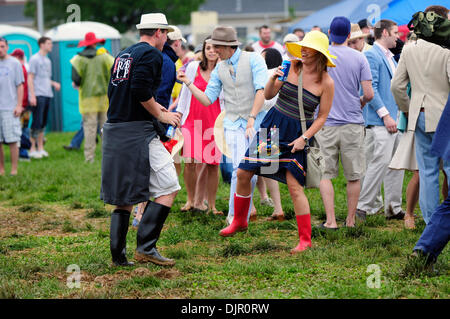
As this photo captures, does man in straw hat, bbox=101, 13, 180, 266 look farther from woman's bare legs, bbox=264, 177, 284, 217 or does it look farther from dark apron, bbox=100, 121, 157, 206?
woman's bare legs, bbox=264, 177, 284, 217

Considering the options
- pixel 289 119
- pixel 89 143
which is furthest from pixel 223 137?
pixel 89 143

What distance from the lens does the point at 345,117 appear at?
282 inches

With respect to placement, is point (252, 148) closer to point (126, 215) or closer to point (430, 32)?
point (126, 215)

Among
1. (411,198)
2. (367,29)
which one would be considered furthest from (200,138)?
(367,29)

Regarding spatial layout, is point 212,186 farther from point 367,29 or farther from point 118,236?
point 367,29

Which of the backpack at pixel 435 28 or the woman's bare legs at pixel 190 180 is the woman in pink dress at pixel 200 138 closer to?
the woman's bare legs at pixel 190 180

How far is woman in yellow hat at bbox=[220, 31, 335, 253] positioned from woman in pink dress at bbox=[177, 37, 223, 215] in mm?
1983

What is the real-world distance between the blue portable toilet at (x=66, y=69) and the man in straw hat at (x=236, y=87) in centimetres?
1362

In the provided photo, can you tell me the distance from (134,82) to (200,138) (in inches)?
124

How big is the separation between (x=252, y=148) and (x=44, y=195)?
4.36 meters

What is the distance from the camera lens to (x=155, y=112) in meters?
5.45

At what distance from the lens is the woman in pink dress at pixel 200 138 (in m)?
8.24

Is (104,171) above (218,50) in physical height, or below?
below

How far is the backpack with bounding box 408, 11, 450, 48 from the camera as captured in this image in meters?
5.55
